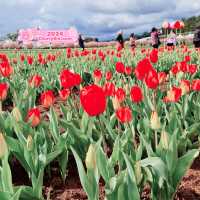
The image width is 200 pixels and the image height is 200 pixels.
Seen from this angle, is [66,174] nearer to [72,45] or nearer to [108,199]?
[108,199]

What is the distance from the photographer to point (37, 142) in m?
3.05

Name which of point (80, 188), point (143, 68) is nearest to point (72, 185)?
point (80, 188)

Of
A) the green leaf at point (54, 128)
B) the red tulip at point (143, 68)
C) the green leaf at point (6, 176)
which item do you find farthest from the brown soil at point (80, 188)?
the red tulip at point (143, 68)

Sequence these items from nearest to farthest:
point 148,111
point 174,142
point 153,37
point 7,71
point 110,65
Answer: point 174,142 → point 148,111 → point 7,71 → point 110,65 → point 153,37

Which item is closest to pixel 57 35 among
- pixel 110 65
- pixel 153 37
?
pixel 153 37

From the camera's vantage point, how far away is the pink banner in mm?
34094

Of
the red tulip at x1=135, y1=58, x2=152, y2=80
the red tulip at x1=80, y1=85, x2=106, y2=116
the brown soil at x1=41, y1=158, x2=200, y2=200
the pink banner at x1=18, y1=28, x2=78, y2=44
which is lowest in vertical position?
the brown soil at x1=41, y1=158, x2=200, y2=200

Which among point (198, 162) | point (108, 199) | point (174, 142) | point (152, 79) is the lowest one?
point (198, 162)

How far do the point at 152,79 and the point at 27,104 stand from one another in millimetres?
1575

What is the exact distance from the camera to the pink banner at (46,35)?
34094mm

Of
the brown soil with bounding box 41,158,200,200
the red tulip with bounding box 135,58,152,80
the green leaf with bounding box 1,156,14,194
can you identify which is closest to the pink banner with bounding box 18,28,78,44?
the red tulip with bounding box 135,58,152,80

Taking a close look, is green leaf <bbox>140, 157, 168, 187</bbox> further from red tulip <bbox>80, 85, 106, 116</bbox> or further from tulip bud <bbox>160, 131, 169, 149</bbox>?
red tulip <bbox>80, 85, 106, 116</bbox>

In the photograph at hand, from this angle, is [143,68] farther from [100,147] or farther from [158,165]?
[158,165]

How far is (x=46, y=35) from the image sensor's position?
34531mm
